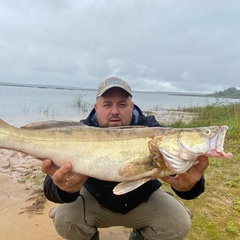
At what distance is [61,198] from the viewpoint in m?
3.01

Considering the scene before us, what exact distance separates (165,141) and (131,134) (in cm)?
32

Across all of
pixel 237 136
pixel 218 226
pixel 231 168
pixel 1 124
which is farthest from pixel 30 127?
pixel 237 136

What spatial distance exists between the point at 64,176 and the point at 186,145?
1.17 metres

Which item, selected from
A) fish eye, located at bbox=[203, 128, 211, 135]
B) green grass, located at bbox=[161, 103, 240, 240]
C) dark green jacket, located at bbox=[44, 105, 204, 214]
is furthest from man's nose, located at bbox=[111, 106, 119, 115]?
green grass, located at bbox=[161, 103, 240, 240]

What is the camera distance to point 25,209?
14.5ft

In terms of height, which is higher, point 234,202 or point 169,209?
point 169,209

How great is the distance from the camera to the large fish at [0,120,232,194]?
2.54m

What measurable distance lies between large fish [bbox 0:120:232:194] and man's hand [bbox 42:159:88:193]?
70 millimetres

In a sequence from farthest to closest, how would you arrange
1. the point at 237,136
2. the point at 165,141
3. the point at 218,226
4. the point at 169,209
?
the point at 237,136 < the point at 218,226 < the point at 169,209 < the point at 165,141

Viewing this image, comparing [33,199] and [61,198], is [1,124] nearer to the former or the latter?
[61,198]

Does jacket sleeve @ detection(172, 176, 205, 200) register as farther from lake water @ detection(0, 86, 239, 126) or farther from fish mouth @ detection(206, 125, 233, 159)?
lake water @ detection(0, 86, 239, 126)

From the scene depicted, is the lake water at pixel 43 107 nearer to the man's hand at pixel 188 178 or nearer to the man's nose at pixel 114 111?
the man's nose at pixel 114 111

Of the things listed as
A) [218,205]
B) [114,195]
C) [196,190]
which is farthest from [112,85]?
[218,205]

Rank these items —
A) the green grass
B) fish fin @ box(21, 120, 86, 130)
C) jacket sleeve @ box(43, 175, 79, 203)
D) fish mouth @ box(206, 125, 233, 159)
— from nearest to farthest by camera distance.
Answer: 1. fish mouth @ box(206, 125, 233, 159)
2. fish fin @ box(21, 120, 86, 130)
3. jacket sleeve @ box(43, 175, 79, 203)
4. the green grass
